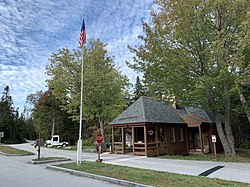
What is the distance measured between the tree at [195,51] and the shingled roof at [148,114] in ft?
9.10

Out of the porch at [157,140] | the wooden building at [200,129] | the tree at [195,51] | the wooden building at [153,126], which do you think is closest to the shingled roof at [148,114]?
the wooden building at [153,126]

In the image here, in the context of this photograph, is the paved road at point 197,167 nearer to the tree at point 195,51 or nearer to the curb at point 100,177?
the curb at point 100,177

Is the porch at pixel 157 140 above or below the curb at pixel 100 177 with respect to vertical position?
above

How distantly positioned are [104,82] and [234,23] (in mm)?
12868

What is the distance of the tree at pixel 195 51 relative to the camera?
39.8ft

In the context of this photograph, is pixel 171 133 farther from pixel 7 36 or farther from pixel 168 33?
pixel 7 36

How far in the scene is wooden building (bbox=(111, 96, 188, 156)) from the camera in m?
16.4

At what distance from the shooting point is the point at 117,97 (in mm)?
22891

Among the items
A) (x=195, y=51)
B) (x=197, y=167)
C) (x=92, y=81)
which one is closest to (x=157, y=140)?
(x=197, y=167)

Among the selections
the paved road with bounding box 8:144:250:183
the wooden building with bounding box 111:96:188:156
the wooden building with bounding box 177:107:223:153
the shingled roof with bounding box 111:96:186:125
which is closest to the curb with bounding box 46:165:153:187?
the paved road with bounding box 8:144:250:183

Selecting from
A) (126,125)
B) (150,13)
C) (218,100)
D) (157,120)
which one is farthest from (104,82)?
(218,100)

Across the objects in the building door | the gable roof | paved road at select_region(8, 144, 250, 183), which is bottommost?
paved road at select_region(8, 144, 250, 183)

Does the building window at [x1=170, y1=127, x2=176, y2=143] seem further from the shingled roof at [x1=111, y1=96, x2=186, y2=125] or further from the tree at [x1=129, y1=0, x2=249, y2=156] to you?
the tree at [x1=129, y1=0, x2=249, y2=156]

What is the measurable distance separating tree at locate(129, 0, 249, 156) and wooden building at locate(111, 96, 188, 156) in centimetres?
304
